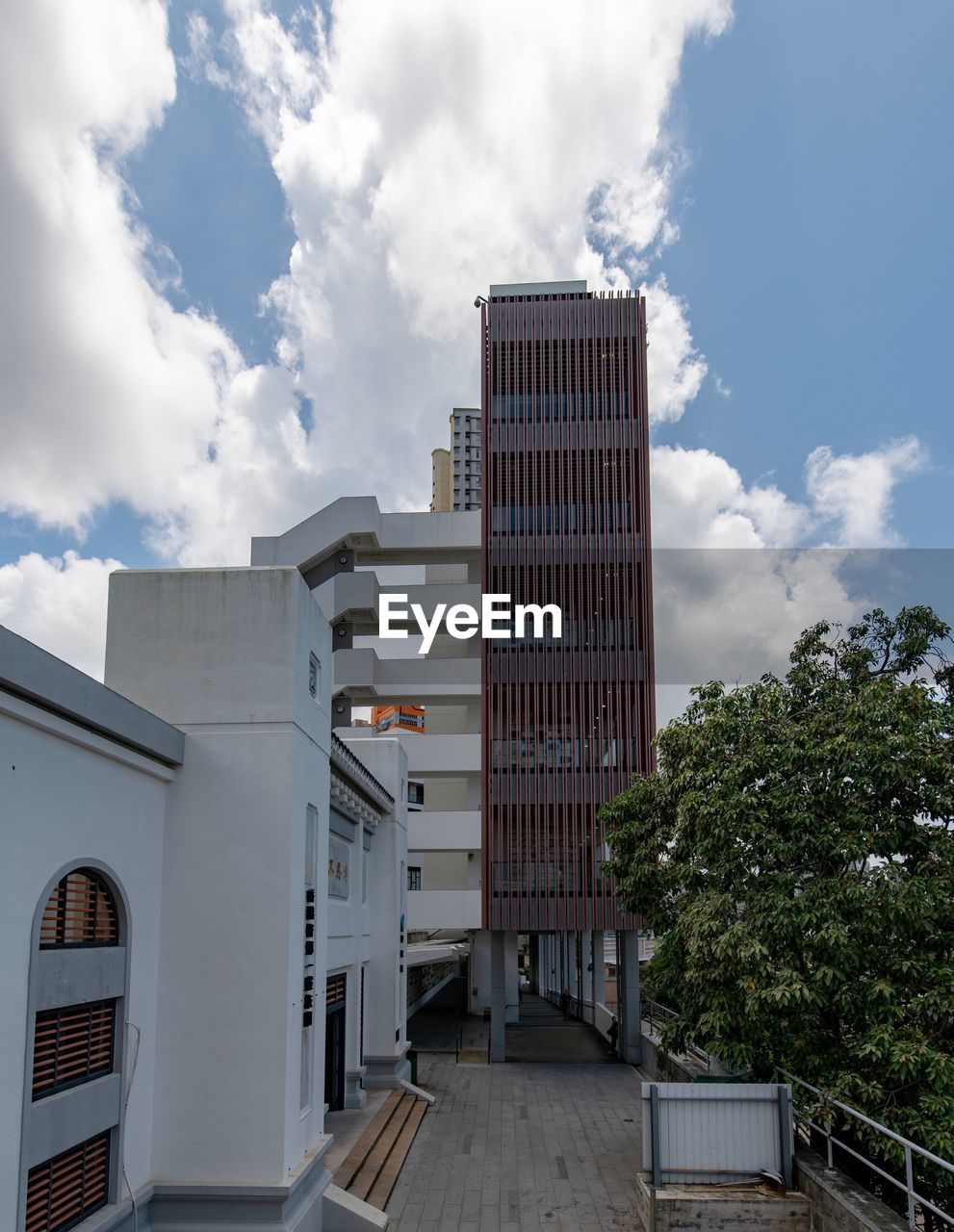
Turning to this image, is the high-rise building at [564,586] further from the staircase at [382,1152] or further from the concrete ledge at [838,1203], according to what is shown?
the concrete ledge at [838,1203]

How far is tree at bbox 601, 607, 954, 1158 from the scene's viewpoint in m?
11.4

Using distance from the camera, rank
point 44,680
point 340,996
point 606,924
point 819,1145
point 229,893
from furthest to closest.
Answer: point 606,924, point 340,996, point 819,1145, point 229,893, point 44,680

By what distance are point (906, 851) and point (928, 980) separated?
1.62 metres

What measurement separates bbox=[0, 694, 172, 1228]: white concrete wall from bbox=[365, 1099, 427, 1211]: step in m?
4.54

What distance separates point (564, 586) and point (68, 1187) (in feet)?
64.8

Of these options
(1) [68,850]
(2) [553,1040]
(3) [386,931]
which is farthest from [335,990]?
(2) [553,1040]

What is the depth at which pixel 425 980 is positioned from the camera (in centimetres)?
3953

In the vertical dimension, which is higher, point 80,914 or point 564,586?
point 564,586

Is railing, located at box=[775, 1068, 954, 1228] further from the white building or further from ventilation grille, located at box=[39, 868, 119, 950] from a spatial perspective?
the white building

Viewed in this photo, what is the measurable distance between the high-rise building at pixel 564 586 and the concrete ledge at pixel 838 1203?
1304cm

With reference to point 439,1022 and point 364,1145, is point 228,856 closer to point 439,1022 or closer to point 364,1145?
point 364,1145

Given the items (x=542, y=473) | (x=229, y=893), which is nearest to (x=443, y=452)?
(x=542, y=473)

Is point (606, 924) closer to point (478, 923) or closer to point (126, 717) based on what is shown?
point (478, 923)

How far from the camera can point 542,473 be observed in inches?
1058
